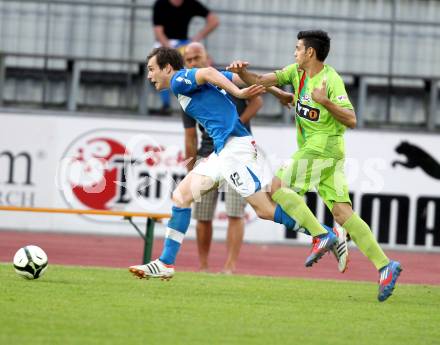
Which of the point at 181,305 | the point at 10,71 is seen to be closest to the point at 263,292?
the point at 181,305

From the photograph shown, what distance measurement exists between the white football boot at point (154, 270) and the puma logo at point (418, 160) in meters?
7.84

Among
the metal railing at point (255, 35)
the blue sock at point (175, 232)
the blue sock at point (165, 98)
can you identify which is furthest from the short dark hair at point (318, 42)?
the metal railing at point (255, 35)

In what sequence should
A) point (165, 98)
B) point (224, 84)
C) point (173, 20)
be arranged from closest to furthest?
point (224, 84) → point (173, 20) → point (165, 98)

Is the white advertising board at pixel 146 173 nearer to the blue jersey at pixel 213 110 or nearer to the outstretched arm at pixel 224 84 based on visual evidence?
the blue jersey at pixel 213 110

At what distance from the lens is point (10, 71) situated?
18.5m

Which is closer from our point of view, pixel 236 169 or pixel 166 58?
pixel 236 169

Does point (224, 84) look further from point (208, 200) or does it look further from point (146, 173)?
point (146, 173)

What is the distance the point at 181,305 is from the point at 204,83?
86.3 inches

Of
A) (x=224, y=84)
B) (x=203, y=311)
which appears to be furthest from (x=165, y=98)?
(x=203, y=311)

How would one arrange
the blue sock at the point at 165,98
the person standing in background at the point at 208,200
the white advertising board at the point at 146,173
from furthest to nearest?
the blue sock at the point at 165,98 → the white advertising board at the point at 146,173 → the person standing in background at the point at 208,200

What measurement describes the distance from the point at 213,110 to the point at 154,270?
154 cm

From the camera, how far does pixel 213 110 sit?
10281mm

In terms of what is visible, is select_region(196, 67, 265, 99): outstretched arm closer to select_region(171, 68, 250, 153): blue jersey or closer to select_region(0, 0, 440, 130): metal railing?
select_region(171, 68, 250, 153): blue jersey

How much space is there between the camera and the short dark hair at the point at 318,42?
1008 cm
